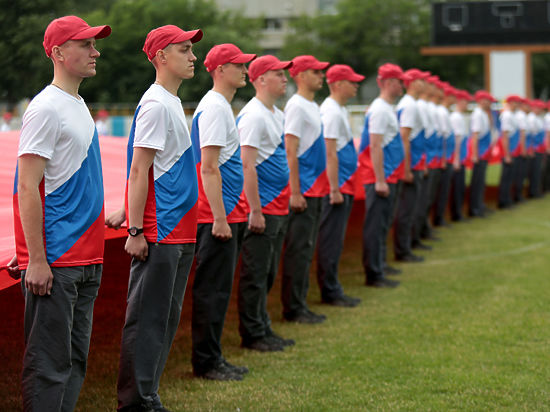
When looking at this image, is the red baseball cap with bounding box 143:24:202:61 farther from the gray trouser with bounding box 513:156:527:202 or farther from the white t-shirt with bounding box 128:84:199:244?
the gray trouser with bounding box 513:156:527:202

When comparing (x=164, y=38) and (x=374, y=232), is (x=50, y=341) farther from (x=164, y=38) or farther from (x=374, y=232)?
(x=374, y=232)

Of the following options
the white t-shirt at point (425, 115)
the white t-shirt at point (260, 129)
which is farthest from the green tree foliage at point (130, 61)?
the white t-shirt at point (260, 129)

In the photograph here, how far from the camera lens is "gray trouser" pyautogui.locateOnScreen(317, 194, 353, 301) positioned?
7.79m

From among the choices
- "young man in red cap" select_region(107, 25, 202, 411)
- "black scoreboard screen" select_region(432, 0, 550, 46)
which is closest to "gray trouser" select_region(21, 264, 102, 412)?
"young man in red cap" select_region(107, 25, 202, 411)

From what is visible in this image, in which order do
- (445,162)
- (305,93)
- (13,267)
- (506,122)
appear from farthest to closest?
A: 1. (506,122)
2. (445,162)
3. (305,93)
4. (13,267)

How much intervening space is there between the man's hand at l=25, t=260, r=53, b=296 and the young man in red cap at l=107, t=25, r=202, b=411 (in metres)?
0.72

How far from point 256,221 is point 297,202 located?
1.06m

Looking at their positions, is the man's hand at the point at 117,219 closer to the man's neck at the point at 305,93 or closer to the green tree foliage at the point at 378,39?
the man's neck at the point at 305,93

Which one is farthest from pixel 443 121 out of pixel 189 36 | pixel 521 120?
pixel 189 36

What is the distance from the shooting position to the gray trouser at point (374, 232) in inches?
347

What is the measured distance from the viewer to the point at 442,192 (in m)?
13.5

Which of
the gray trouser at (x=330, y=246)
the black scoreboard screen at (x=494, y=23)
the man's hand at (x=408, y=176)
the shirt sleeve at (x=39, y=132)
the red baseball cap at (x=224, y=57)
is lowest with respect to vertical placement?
the gray trouser at (x=330, y=246)

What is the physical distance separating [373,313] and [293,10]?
208ft

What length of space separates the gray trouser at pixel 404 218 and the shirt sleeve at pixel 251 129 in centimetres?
482
